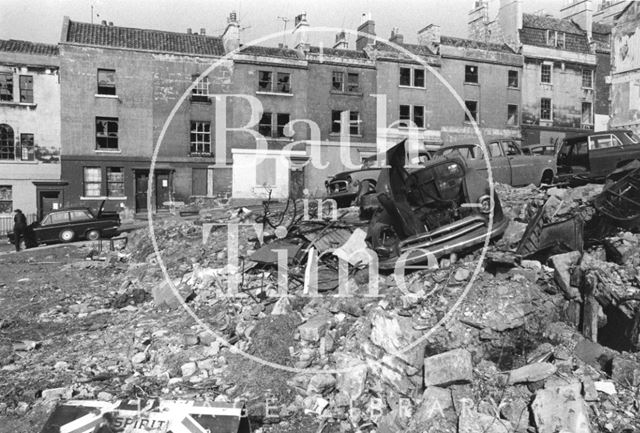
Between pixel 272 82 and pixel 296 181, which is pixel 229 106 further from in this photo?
pixel 296 181

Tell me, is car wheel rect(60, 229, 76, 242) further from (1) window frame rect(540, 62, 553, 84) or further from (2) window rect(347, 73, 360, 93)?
(1) window frame rect(540, 62, 553, 84)

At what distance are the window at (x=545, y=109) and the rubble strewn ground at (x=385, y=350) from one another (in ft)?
88.1

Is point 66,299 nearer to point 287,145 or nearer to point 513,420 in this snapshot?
point 513,420

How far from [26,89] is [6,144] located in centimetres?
292

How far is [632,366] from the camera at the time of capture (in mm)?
5547

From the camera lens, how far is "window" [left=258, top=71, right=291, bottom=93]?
95.7 ft

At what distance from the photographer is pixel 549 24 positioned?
33969 millimetres

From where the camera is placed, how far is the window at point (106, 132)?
2734 centimetres

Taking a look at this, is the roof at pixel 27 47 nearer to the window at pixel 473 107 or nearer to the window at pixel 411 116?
the window at pixel 411 116

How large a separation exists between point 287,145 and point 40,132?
12.4 meters

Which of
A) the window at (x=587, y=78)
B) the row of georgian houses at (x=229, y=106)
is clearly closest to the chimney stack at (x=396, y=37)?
the row of georgian houses at (x=229, y=106)

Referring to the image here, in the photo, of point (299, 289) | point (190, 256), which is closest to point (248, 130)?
point (190, 256)

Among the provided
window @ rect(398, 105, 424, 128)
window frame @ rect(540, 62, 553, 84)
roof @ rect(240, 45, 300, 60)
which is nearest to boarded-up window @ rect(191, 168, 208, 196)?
roof @ rect(240, 45, 300, 60)

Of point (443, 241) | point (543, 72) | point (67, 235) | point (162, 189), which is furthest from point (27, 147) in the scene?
point (543, 72)
